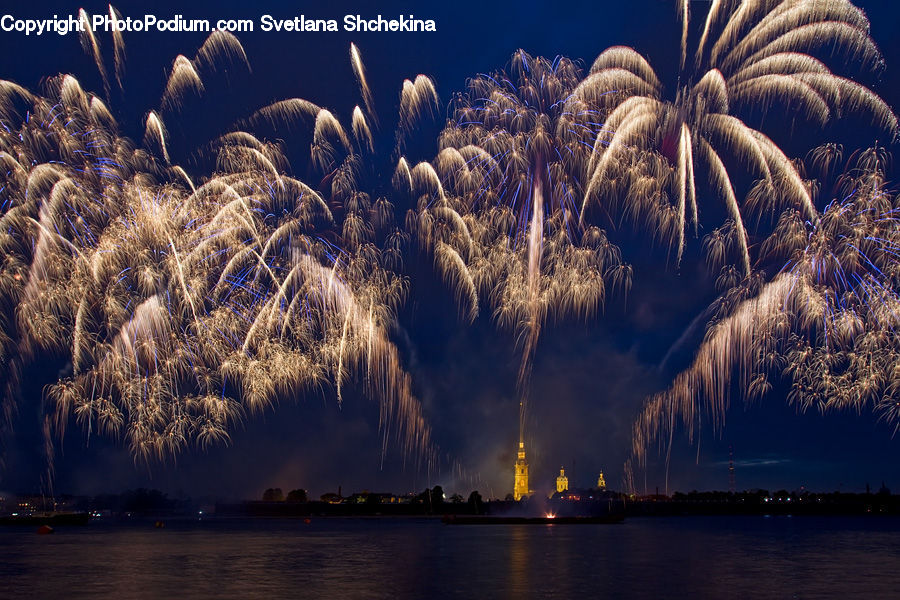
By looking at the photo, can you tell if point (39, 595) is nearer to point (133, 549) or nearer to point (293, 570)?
point (293, 570)

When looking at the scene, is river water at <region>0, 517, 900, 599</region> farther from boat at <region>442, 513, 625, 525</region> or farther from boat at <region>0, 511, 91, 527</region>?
boat at <region>0, 511, 91, 527</region>

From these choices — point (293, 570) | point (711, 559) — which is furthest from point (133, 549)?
point (711, 559)

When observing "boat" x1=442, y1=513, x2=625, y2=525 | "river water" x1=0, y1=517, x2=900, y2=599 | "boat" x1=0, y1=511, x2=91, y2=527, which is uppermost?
"river water" x1=0, y1=517, x2=900, y2=599

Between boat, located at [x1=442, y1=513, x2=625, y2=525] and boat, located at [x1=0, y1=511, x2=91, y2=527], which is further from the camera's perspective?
boat, located at [x1=0, y1=511, x2=91, y2=527]

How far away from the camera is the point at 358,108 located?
33438mm

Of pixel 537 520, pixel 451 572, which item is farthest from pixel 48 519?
pixel 451 572

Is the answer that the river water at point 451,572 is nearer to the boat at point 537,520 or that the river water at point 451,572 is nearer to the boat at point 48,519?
the boat at point 537,520

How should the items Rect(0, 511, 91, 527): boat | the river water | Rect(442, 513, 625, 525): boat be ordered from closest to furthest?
the river water
Rect(442, 513, 625, 525): boat
Rect(0, 511, 91, 527): boat

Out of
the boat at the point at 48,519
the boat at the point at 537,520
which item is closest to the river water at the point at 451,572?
the boat at the point at 537,520

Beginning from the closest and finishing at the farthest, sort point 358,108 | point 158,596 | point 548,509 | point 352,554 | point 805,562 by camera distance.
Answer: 1. point 158,596
2. point 358,108
3. point 805,562
4. point 352,554
5. point 548,509

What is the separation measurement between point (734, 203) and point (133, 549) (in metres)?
50.6

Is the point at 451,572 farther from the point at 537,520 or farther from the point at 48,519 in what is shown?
the point at 48,519

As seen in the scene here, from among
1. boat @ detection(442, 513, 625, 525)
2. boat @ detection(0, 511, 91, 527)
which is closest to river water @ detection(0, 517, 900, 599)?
boat @ detection(442, 513, 625, 525)

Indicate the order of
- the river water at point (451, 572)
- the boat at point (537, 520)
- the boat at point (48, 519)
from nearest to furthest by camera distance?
the river water at point (451, 572) → the boat at point (537, 520) → the boat at point (48, 519)
